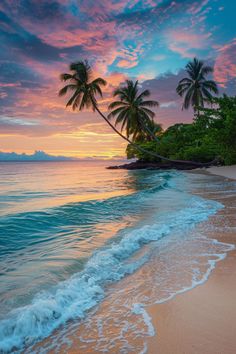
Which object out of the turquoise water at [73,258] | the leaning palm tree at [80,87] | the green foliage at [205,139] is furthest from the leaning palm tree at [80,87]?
the turquoise water at [73,258]

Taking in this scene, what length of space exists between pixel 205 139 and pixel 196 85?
14788mm

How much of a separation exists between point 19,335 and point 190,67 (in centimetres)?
3850

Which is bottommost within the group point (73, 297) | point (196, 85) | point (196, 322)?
point (73, 297)

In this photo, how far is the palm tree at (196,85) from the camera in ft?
113

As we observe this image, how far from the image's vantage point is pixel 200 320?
88.6 inches

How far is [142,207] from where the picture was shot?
9594mm

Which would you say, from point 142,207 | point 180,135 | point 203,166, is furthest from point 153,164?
point 142,207

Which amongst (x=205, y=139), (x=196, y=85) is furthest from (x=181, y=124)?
(x=205, y=139)

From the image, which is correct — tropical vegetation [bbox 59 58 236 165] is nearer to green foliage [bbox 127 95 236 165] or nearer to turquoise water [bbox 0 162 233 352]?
green foliage [bbox 127 95 236 165]

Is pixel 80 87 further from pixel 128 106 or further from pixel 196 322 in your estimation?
pixel 196 322

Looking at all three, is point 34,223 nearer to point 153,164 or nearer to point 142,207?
point 142,207

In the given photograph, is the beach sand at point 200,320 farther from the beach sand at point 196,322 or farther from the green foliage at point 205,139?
the green foliage at point 205,139

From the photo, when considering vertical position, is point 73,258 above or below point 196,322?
below

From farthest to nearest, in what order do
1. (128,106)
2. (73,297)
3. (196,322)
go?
1. (128,106)
2. (73,297)
3. (196,322)
